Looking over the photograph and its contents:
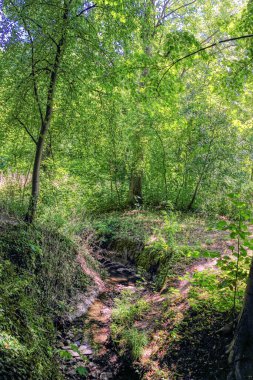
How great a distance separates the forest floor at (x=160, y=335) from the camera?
354cm

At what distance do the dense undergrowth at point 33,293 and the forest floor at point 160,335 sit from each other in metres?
0.39

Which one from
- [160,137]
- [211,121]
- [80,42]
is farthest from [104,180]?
[80,42]

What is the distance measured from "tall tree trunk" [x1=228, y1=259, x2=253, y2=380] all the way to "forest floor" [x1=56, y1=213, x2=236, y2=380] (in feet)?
0.96

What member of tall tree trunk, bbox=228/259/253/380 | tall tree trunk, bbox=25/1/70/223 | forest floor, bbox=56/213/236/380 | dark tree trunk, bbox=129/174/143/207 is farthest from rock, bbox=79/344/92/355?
dark tree trunk, bbox=129/174/143/207

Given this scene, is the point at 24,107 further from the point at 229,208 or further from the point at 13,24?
the point at 229,208

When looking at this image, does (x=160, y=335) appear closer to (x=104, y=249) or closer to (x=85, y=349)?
(x=85, y=349)

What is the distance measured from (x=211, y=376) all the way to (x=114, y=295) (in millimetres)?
3282

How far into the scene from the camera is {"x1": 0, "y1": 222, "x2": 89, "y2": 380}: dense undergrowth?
104 inches

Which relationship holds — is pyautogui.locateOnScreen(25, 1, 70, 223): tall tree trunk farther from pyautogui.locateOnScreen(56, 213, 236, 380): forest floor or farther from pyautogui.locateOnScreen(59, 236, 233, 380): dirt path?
pyautogui.locateOnScreen(56, 213, 236, 380): forest floor

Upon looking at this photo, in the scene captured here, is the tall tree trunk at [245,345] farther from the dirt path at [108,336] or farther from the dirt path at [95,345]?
the dirt path at [95,345]

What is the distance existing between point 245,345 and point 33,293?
2.95 metres

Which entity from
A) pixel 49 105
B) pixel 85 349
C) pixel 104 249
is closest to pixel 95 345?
pixel 85 349

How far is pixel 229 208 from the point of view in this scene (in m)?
11.0

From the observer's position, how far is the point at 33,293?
4445 millimetres
